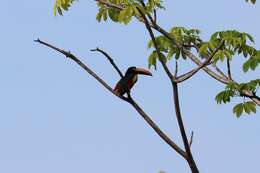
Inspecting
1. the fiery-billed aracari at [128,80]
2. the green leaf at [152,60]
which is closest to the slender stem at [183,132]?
the fiery-billed aracari at [128,80]

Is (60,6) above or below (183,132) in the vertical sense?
above

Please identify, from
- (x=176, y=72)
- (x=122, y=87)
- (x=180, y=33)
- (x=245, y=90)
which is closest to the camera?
(x=176, y=72)

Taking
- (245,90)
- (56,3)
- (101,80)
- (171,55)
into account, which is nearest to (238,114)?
(245,90)

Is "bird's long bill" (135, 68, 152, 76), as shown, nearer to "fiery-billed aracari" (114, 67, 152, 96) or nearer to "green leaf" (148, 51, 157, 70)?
"fiery-billed aracari" (114, 67, 152, 96)

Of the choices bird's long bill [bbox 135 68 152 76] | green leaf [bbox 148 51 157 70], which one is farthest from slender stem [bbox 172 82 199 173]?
bird's long bill [bbox 135 68 152 76]

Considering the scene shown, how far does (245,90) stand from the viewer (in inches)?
554

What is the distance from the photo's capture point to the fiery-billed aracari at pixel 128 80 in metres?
13.0

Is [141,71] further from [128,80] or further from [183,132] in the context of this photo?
[183,132]

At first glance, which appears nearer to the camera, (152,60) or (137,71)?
(152,60)

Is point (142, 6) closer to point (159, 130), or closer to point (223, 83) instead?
point (159, 130)

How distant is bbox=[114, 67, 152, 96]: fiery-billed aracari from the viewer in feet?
42.6

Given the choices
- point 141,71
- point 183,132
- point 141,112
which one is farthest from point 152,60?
point 183,132

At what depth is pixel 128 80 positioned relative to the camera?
1370cm

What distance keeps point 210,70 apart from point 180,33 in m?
1.23
